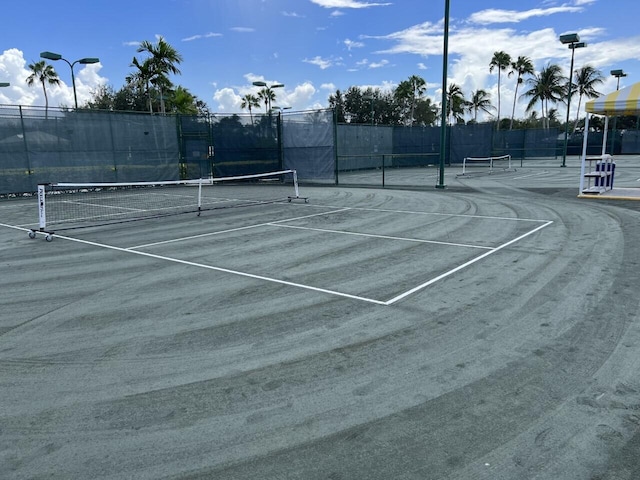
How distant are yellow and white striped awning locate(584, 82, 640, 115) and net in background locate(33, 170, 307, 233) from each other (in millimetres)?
10311

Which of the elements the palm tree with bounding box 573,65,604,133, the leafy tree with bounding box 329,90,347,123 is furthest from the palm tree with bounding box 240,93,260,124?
the palm tree with bounding box 573,65,604,133

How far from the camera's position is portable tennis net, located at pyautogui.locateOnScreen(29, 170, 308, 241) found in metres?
12.5

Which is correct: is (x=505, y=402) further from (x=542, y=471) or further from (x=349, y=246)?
(x=349, y=246)

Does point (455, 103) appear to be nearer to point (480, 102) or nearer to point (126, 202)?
point (480, 102)

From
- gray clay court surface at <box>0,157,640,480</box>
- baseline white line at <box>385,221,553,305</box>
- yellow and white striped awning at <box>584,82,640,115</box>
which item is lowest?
gray clay court surface at <box>0,157,640,480</box>

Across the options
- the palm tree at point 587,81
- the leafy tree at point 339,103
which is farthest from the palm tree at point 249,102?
the palm tree at point 587,81

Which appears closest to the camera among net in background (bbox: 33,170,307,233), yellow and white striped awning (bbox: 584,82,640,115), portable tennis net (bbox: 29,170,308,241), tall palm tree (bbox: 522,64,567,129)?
portable tennis net (bbox: 29,170,308,241)

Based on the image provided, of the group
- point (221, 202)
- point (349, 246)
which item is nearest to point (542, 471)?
point (349, 246)

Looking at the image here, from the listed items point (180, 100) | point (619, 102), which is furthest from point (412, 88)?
point (619, 102)

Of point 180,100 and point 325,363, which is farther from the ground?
point 180,100

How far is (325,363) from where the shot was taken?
165 inches

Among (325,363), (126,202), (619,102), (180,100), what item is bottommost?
(325,363)

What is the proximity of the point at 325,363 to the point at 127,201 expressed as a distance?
55.4 ft

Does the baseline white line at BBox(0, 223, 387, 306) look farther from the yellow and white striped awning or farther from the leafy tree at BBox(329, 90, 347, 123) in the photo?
the leafy tree at BBox(329, 90, 347, 123)
